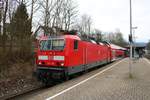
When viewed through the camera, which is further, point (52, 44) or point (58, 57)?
point (52, 44)

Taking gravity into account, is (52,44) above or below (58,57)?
above

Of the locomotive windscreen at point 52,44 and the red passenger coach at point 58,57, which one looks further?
the locomotive windscreen at point 52,44

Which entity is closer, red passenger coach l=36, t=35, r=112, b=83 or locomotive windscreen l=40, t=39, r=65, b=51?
red passenger coach l=36, t=35, r=112, b=83

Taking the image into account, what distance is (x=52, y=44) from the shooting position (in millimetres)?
16156

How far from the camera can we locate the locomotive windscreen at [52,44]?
15.7 m

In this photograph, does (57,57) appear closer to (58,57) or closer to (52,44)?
(58,57)

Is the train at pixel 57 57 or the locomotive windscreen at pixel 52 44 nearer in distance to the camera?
Answer: the train at pixel 57 57

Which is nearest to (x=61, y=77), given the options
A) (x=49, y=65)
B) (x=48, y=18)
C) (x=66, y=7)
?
(x=49, y=65)

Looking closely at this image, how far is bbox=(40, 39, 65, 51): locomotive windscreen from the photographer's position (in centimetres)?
1572

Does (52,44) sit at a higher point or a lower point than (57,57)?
higher

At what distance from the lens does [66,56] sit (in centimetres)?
1524

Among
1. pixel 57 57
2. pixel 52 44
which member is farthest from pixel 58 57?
pixel 52 44

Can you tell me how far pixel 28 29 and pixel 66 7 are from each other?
15965 millimetres

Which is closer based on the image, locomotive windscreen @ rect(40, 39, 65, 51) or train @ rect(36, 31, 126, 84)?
train @ rect(36, 31, 126, 84)
